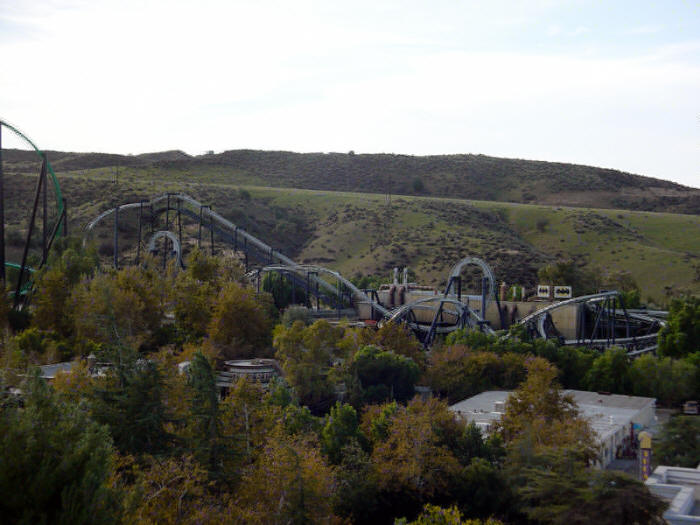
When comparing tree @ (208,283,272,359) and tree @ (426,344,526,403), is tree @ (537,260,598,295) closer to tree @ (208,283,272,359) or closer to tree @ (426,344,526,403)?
tree @ (426,344,526,403)

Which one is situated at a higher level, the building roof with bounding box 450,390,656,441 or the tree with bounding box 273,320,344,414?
the tree with bounding box 273,320,344,414

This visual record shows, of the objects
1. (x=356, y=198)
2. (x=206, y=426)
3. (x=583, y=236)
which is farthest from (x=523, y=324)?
(x=356, y=198)

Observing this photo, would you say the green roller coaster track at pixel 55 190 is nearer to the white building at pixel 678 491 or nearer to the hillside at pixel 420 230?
the hillside at pixel 420 230

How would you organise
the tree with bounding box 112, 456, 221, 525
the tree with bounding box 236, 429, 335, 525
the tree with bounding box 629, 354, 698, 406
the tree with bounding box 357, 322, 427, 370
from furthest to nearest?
the tree with bounding box 357, 322, 427, 370 < the tree with bounding box 629, 354, 698, 406 < the tree with bounding box 236, 429, 335, 525 < the tree with bounding box 112, 456, 221, 525

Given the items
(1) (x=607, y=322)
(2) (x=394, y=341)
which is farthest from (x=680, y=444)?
(1) (x=607, y=322)

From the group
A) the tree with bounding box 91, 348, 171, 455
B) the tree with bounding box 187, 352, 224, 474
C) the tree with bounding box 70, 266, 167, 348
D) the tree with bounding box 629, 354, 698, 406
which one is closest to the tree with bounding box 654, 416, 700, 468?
the tree with bounding box 629, 354, 698, 406

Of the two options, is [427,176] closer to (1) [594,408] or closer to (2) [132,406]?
(1) [594,408]
